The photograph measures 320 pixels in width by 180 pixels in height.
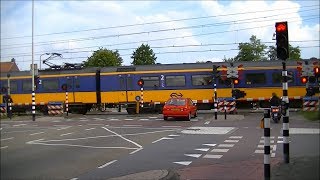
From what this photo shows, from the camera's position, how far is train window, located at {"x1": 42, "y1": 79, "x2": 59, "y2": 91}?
3403cm

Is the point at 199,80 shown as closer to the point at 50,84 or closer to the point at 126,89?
the point at 126,89

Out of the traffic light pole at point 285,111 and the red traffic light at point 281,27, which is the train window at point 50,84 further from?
the red traffic light at point 281,27

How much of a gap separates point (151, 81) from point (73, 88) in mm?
6152

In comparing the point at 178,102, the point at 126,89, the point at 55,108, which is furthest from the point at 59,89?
the point at 178,102

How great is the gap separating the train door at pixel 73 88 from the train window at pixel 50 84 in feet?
3.39

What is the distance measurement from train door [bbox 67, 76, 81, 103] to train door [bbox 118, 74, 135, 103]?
3.43 m

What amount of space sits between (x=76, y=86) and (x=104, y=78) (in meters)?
2.35

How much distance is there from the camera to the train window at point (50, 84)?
34.0 metres

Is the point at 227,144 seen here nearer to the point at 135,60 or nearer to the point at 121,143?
the point at 121,143

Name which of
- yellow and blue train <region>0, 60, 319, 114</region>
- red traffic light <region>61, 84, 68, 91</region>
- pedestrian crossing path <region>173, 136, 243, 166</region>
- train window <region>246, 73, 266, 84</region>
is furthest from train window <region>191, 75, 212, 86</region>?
pedestrian crossing path <region>173, 136, 243, 166</region>

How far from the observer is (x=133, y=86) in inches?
1261

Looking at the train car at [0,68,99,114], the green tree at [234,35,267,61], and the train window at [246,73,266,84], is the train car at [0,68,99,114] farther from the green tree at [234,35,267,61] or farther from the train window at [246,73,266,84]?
the green tree at [234,35,267,61]

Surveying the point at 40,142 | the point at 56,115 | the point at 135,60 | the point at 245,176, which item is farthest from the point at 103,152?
the point at 135,60

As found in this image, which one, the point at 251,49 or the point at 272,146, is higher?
the point at 251,49
